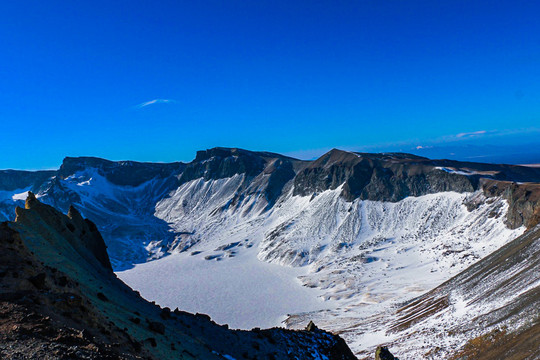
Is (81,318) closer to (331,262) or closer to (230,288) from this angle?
(230,288)

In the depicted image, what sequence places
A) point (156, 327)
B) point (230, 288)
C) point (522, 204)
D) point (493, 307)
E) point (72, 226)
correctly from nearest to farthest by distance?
point (156, 327) < point (72, 226) < point (493, 307) < point (522, 204) < point (230, 288)

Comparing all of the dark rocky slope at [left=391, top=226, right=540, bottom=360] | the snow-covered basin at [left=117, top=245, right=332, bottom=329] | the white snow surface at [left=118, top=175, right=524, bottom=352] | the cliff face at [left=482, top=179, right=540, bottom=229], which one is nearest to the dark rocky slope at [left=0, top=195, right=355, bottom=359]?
the dark rocky slope at [left=391, top=226, right=540, bottom=360]

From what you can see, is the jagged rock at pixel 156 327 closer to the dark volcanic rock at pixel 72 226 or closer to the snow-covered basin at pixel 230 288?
the dark volcanic rock at pixel 72 226

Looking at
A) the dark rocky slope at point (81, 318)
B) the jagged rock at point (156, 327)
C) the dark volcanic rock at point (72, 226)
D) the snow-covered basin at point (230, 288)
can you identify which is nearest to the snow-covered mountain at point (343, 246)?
the snow-covered basin at point (230, 288)

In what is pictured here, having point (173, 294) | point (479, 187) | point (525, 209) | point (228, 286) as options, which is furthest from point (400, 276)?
point (173, 294)

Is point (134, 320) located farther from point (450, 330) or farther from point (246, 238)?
point (246, 238)

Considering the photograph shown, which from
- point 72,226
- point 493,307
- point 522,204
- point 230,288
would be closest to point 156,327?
point 72,226
